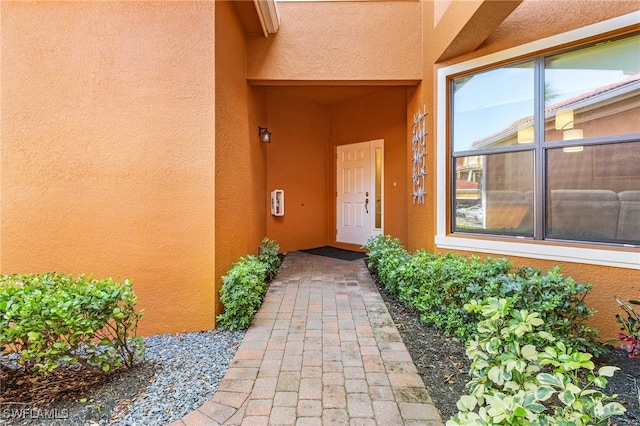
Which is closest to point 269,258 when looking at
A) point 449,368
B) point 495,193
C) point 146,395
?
point 146,395

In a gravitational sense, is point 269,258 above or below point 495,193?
below

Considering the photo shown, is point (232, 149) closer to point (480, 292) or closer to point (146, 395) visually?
point (146, 395)

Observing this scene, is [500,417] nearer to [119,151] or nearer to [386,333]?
[386,333]

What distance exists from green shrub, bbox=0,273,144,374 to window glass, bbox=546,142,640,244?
379 centimetres

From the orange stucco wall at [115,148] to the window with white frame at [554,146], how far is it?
2895 mm

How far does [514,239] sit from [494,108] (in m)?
1.45

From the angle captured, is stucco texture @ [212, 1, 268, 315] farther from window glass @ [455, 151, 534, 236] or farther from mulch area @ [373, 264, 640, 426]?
window glass @ [455, 151, 534, 236]

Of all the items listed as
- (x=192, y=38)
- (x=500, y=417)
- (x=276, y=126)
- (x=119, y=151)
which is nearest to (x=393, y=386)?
(x=500, y=417)

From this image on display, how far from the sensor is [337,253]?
5.82 metres

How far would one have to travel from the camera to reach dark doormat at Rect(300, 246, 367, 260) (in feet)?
18.0

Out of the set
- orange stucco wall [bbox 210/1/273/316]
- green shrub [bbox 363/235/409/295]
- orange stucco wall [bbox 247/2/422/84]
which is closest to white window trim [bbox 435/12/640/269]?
green shrub [bbox 363/235/409/295]

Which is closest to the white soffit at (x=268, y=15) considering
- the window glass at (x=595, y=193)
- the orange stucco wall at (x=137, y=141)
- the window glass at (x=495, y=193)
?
the orange stucco wall at (x=137, y=141)

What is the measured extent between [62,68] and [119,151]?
3.01 feet

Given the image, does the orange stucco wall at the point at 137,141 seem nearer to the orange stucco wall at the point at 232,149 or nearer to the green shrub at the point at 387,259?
the orange stucco wall at the point at 232,149
